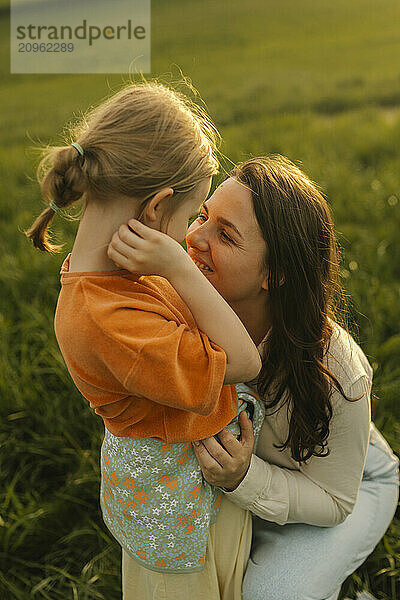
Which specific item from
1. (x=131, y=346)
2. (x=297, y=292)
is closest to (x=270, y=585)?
(x=297, y=292)

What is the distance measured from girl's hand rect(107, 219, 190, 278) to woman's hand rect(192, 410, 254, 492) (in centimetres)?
52

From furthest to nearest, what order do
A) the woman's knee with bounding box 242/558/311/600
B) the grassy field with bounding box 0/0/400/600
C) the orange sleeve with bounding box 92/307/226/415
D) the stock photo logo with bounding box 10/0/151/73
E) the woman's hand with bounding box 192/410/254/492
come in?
1. the stock photo logo with bounding box 10/0/151/73
2. the grassy field with bounding box 0/0/400/600
3. the woman's knee with bounding box 242/558/311/600
4. the woman's hand with bounding box 192/410/254/492
5. the orange sleeve with bounding box 92/307/226/415

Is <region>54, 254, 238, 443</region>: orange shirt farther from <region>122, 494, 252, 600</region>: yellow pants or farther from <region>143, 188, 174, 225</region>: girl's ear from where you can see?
<region>122, 494, 252, 600</region>: yellow pants

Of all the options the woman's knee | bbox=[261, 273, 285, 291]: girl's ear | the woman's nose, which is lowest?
the woman's knee

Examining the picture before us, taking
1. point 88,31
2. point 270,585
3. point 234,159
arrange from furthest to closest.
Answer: point 88,31 → point 234,159 → point 270,585

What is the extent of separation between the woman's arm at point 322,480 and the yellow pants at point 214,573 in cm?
7

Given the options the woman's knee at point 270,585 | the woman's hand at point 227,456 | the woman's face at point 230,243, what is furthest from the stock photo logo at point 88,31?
the woman's knee at point 270,585

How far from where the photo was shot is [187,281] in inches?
60.2

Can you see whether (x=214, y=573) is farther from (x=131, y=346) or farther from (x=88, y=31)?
(x=88, y=31)

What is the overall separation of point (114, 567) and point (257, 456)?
821 millimetres

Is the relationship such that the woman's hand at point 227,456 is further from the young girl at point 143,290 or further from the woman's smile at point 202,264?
the woman's smile at point 202,264

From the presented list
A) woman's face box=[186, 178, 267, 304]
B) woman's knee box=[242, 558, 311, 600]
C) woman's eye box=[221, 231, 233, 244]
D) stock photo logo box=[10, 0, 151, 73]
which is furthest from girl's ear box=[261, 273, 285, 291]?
stock photo logo box=[10, 0, 151, 73]

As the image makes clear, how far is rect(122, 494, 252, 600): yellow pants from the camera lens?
1.92 meters

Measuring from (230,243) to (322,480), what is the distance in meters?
0.78
